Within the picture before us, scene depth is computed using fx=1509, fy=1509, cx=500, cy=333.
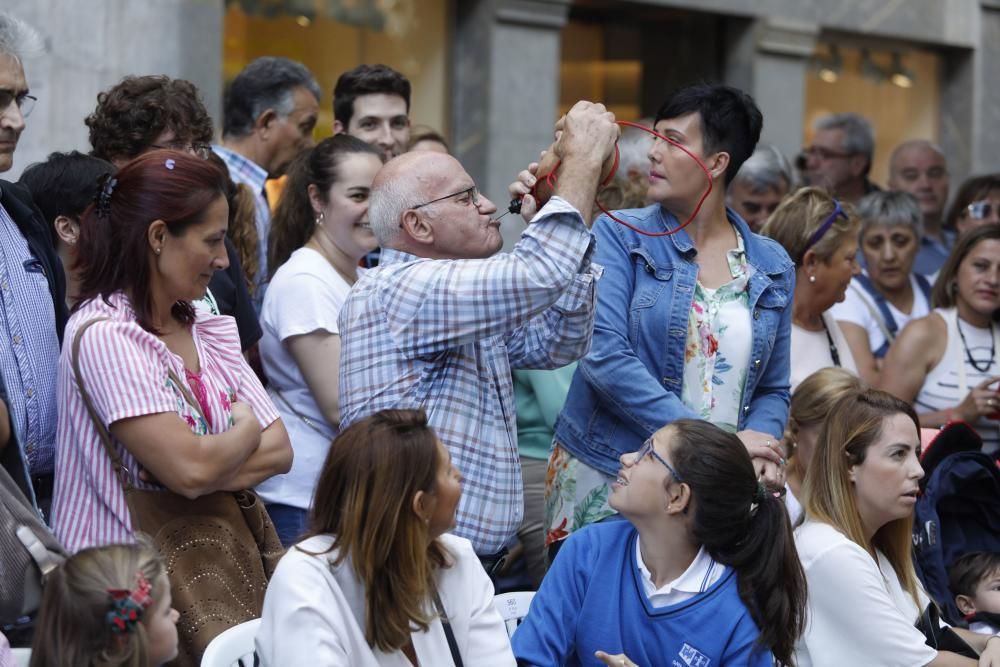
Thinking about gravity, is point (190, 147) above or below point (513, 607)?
above

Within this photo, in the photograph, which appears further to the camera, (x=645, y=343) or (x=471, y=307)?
(x=645, y=343)

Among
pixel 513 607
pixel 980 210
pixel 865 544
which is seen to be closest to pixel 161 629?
pixel 513 607

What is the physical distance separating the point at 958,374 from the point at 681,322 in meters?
2.44

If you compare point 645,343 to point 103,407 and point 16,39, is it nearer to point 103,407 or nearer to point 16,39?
point 103,407

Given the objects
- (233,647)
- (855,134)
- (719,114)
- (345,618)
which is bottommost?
(233,647)

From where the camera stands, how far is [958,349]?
6.44 m

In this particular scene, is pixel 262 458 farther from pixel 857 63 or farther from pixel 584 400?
pixel 857 63

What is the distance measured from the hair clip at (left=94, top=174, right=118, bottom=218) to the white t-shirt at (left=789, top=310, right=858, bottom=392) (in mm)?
3029

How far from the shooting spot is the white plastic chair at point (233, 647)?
10.9ft

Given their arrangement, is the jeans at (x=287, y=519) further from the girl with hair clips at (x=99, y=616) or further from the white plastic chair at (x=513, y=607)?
the girl with hair clips at (x=99, y=616)

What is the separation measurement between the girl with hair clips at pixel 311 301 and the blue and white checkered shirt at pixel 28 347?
889 millimetres

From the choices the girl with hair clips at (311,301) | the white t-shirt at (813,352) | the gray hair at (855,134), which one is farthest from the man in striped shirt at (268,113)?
the gray hair at (855,134)

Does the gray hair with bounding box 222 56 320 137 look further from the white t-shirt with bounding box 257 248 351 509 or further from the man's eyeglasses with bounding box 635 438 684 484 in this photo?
the man's eyeglasses with bounding box 635 438 684 484

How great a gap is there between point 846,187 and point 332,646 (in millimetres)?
5959
